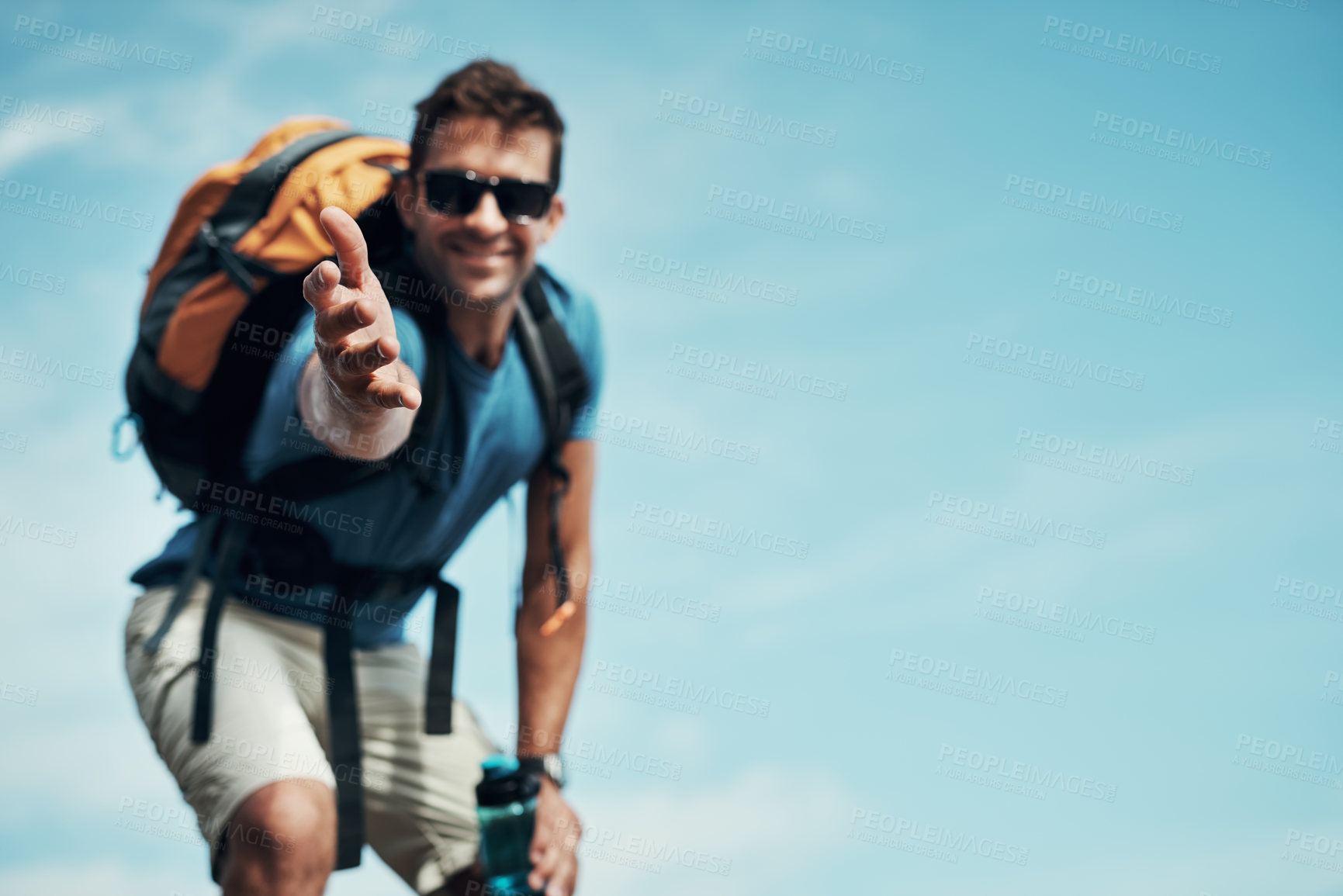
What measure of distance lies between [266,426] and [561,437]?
121 centimetres

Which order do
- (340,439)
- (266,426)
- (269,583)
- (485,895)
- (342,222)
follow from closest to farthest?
(342,222)
(340,439)
(266,426)
(269,583)
(485,895)

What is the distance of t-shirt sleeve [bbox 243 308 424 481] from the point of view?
297cm

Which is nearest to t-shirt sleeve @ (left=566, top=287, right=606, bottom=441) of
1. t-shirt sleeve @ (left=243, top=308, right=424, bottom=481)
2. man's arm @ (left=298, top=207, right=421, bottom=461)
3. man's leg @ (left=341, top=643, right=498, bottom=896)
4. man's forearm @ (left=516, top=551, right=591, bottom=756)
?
man's forearm @ (left=516, top=551, right=591, bottom=756)

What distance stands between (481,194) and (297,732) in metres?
1.98

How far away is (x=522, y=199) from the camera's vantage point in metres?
4.07

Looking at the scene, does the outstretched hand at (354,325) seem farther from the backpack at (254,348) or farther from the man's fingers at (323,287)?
the backpack at (254,348)

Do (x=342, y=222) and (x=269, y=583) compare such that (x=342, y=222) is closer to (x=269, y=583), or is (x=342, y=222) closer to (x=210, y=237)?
(x=210, y=237)

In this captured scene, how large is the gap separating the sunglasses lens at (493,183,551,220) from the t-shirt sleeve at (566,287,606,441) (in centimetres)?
40

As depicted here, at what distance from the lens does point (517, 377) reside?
3.93 m

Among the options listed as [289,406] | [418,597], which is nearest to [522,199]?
[289,406]

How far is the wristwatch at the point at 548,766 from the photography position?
4.14 meters

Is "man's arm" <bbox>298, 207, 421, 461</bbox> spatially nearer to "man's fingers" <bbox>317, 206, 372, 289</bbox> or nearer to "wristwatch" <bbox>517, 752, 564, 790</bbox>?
"man's fingers" <bbox>317, 206, 372, 289</bbox>

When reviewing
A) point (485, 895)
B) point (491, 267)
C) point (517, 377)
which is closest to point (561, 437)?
point (517, 377)
